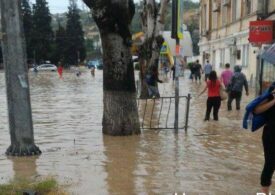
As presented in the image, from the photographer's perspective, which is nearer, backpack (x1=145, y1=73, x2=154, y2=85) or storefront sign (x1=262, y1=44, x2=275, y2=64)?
storefront sign (x1=262, y1=44, x2=275, y2=64)

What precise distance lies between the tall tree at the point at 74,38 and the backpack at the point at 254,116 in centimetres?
9073

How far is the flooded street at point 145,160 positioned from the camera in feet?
22.3

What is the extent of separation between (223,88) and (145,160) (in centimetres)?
801

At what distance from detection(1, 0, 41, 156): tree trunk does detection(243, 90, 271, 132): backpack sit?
4168 millimetres

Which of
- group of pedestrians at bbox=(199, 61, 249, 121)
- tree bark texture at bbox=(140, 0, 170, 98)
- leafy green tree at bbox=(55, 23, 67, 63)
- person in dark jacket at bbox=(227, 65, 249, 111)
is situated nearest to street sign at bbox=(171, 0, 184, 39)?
group of pedestrians at bbox=(199, 61, 249, 121)

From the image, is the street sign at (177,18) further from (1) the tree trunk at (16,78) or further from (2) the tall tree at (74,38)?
(2) the tall tree at (74,38)

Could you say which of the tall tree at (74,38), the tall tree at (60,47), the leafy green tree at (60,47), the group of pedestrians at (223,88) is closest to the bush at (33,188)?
the group of pedestrians at (223,88)

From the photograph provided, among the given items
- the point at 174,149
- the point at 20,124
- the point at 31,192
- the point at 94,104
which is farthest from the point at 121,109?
the point at 94,104

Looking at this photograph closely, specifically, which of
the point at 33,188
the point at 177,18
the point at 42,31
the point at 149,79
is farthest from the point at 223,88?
the point at 42,31

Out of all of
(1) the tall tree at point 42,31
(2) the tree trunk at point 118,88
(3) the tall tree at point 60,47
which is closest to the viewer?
(2) the tree trunk at point 118,88

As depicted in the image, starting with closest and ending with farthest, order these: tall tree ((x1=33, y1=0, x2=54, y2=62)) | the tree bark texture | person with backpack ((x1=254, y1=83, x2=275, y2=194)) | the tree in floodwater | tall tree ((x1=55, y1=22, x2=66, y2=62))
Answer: person with backpack ((x1=254, y1=83, x2=275, y2=194)), the tree in floodwater, the tree bark texture, tall tree ((x1=33, y1=0, x2=54, y2=62)), tall tree ((x1=55, y1=22, x2=66, y2=62))

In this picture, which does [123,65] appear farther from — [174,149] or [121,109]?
[174,149]

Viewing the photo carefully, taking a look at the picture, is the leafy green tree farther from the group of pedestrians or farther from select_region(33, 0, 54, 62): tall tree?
the group of pedestrians

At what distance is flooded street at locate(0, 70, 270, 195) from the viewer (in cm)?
680
